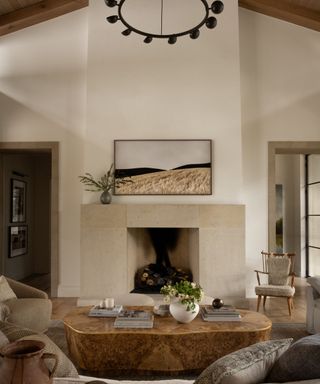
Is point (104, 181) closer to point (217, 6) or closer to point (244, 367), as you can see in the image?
point (217, 6)

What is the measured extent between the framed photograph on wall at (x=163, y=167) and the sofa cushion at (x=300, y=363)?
4.34 m

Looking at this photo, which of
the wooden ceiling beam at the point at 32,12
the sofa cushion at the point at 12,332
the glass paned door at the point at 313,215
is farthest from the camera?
the glass paned door at the point at 313,215

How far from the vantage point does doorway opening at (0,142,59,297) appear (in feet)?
21.4

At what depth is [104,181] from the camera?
19.6ft

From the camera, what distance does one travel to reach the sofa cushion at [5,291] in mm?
3903

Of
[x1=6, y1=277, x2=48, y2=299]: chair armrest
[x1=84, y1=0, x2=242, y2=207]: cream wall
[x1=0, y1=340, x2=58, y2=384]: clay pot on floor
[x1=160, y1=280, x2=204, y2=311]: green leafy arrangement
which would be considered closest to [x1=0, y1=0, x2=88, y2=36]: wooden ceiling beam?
[x1=84, y1=0, x2=242, y2=207]: cream wall

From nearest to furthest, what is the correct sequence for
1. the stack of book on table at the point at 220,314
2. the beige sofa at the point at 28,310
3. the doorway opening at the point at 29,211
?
the stack of book on table at the point at 220,314 < the beige sofa at the point at 28,310 < the doorway opening at the point at 29,211

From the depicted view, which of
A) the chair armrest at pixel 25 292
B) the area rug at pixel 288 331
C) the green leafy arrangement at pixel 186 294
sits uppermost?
the green leafy arrangement at pixel 186 294

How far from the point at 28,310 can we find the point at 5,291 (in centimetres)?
33

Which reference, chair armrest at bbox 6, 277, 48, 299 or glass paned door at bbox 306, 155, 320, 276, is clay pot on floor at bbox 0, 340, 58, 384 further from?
glass paned door at bbox 306, 155, 320, 276

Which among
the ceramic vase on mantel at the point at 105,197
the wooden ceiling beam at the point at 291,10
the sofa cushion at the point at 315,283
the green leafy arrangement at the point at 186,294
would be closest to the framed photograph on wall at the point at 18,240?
the ceramic vase on mantel at the point at 105,197

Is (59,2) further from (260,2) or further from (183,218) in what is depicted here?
(183,218)

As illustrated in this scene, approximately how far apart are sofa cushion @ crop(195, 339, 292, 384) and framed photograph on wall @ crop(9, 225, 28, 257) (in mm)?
6602

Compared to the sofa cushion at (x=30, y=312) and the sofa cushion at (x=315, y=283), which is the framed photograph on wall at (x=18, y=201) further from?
the sofa cushion at (x=315, y=283)
